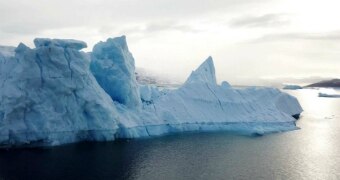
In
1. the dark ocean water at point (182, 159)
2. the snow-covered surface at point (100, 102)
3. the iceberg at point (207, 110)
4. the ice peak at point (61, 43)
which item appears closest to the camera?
the dark ocean water at point (182, 159)

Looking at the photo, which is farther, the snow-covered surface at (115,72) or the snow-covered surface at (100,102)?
the snow-covered surface at (115,72)

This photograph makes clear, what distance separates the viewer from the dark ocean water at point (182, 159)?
1964cm

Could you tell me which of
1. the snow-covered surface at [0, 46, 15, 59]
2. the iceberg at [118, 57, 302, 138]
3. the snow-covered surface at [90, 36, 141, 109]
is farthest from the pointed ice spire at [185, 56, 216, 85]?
the snow-covered surface at [0, 46, 15, 59]

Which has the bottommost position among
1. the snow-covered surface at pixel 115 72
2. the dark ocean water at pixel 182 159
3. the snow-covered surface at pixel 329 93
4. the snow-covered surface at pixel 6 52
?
the snow-covered surface at pixel 329 93

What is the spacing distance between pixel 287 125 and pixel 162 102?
42.5 ft

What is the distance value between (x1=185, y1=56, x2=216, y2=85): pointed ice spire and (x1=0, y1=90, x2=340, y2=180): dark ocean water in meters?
7.96

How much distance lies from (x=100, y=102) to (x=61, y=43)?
540 centimetres

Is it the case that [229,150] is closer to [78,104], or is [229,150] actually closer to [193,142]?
[193,142]

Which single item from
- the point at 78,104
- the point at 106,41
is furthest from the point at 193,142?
the point at 106,41

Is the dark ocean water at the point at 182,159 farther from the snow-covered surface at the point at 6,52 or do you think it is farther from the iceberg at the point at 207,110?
the snow-covered surface at the point at 6,52

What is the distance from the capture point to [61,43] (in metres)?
27.4

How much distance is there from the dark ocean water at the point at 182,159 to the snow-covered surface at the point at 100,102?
165 centimetres

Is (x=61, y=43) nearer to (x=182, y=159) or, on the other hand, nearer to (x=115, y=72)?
(x=115, y=72)

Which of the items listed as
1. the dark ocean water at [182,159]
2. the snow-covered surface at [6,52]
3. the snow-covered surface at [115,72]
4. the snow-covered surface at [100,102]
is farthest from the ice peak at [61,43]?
the dark ocean water at [182,159]
